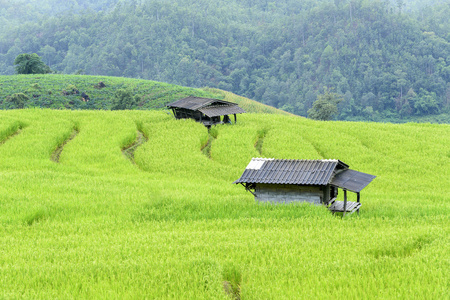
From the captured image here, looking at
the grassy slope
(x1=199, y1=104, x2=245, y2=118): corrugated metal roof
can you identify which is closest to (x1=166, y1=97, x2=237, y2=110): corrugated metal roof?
(x1=199, y1=104, x2=245, y2=118): corrugated metal roof

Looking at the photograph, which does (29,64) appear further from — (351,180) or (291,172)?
(351,180)

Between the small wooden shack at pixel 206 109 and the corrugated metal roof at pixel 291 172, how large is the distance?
45.7 ft

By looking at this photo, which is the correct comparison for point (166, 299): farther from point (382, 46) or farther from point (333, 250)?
point (382, 46)

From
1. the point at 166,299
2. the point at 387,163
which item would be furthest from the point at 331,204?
the point at 166,299

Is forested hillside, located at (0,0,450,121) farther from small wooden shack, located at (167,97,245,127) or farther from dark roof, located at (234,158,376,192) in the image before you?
dark roof, located at (234,158,376,192)

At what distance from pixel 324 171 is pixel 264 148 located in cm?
1206

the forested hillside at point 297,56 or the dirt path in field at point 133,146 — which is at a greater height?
the dirt path in field at point 133,146

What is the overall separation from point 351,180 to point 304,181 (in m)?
2.42

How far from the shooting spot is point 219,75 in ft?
588

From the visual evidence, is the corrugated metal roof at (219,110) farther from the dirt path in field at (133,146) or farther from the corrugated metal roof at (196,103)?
the dirt path in field at (133,146)

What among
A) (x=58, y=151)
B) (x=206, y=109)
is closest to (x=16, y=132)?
(x=58, y=151)

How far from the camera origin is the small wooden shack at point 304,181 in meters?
19.2

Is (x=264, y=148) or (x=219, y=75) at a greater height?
(x=264, y=148)

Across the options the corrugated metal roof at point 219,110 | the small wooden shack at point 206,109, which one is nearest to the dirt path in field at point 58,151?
the small wooden shack at point 206,109
